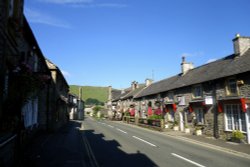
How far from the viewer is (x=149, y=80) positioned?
50719 mm

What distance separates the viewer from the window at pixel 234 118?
17.1 meters

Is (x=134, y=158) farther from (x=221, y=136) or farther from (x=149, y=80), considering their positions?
(x=149, y=80)

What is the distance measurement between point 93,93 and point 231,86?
139 m

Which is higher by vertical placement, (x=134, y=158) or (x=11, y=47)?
(x=11, y=47)

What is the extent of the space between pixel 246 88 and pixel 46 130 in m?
17.9

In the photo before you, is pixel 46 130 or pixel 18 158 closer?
pixel 18 158

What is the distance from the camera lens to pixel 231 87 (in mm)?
18641

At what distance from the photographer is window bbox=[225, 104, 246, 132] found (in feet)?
56.2

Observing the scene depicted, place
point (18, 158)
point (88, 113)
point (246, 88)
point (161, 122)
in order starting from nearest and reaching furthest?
point (18, 158) < point (246, 88) < point (161, 122) < point (88, 113)

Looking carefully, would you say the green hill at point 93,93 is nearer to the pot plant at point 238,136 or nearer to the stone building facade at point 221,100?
the stone building facade at point 221,100

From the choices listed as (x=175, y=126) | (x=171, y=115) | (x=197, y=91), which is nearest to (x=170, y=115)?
(x=171, y=115)

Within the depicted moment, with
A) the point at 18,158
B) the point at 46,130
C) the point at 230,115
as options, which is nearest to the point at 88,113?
the point at 46,130

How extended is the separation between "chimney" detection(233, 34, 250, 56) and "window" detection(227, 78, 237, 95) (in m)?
3.53

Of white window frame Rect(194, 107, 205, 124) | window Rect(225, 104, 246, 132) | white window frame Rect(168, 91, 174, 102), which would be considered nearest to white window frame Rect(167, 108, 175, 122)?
white window frame Rect(168, 91, 174, 102)
